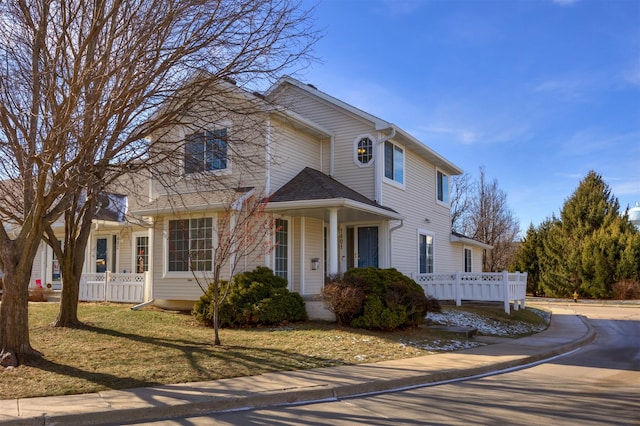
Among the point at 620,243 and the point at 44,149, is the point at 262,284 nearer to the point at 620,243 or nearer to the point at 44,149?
the point at 44,149

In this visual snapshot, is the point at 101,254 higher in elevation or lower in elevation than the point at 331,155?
lower

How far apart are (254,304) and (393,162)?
26.4 ft

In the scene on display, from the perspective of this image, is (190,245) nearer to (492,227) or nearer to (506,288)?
(506,288)

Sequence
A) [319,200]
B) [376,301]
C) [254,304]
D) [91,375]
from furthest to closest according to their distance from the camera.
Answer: [319,200] < [254,304] < [376,301] < [91,375]

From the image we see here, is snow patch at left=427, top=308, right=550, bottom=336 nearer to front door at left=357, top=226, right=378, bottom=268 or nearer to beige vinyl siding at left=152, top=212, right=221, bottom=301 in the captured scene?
front door at left=357, top=226, right=378, bottom=268

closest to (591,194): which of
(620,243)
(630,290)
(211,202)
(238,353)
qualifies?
(620,243)

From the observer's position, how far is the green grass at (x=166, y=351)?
8242mm

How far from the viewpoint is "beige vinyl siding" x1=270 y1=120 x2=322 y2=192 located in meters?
16.2

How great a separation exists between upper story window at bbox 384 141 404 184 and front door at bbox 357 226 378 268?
200 centimetres

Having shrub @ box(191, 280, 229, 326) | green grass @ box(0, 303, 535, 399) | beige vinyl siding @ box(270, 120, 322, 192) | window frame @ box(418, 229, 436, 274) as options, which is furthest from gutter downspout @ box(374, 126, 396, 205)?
shrub @ box(191, 280, 229, 326)

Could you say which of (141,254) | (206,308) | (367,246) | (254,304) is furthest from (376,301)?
(141,254)

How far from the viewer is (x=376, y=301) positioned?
43.1 ft

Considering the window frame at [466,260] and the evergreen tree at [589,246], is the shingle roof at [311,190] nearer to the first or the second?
the window frame at [466,260]

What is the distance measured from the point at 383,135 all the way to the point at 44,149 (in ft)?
37.6
